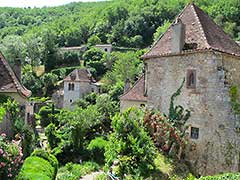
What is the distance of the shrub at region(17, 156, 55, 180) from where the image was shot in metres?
15.0

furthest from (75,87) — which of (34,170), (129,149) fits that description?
(129,149)

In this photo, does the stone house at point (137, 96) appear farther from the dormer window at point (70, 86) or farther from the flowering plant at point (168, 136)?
the dormer window at point (70, 86)

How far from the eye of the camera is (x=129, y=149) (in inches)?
624

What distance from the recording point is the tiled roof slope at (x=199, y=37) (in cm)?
1838

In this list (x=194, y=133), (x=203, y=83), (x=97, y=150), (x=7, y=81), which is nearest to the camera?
(x=203, y=83)

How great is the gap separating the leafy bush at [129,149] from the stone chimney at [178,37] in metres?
5.02

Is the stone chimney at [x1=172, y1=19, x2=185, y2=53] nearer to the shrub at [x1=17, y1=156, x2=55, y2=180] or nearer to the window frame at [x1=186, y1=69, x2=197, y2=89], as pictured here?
the window frame at [x1=186, y1=69, x2=197, y2=89]

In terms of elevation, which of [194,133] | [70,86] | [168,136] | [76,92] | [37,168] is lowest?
[76,92]

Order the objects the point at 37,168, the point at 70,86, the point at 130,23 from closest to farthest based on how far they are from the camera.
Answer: the point at 37,168 → the point at 70,86 → the point at 130,23

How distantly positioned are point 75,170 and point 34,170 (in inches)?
466

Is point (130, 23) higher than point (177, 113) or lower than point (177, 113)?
higher

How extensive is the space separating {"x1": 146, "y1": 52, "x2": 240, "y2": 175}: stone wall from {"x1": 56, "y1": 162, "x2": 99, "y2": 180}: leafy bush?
384 inches

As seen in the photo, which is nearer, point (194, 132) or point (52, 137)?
point (194, 132)

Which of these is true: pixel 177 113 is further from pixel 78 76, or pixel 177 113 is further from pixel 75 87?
pixel 78 76
